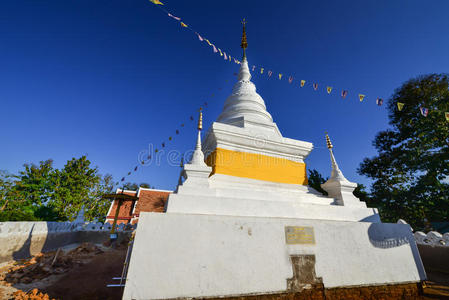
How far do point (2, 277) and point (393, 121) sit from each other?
2138 cm

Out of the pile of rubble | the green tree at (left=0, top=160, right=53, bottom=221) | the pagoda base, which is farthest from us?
the green tree at (left=0, top=160, right=53, bottom=221)

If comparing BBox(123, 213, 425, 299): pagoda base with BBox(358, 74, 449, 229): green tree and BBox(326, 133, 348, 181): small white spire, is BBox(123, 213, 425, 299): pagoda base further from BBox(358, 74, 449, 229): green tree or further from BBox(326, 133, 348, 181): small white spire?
BBox(358, 74, 449, 229): green tree

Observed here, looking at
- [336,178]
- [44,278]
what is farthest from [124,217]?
[336,178]

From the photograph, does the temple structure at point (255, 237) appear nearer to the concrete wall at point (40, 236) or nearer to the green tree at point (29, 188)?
the concrete wall at point (40, 236)

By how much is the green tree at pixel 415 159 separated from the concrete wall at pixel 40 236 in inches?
752

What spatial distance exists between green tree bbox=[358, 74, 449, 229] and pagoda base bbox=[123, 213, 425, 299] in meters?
11.9

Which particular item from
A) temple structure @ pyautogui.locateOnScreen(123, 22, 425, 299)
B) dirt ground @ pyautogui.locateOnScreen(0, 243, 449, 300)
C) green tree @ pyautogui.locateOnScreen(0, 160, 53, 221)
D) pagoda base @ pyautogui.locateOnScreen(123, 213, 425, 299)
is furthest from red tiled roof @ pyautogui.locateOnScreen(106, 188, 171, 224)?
pagoda base @ pyautogui.locateOnScreen(123, 213, 425, 299)

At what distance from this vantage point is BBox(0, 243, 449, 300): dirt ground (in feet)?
11.7

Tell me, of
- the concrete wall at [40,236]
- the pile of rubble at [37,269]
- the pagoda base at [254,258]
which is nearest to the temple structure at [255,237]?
the pagoda base at [254,258]

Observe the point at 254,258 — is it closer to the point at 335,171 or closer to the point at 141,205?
the point at 335,171

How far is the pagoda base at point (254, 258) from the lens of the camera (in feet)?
9.16

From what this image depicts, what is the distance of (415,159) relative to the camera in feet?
42.0

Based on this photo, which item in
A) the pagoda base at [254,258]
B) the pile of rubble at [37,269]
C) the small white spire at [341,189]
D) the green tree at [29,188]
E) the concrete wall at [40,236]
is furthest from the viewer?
the green tree at [29,188]

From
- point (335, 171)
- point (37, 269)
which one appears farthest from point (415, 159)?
point (37, 269)
